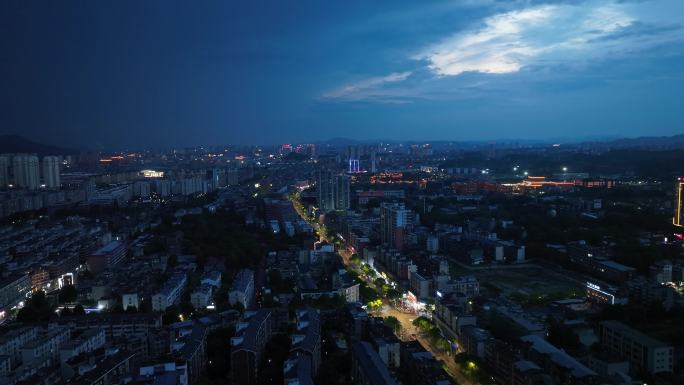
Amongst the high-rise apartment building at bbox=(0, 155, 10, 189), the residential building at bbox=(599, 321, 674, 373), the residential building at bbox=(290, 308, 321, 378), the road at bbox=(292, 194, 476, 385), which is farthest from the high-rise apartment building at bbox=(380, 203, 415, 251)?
the high-rise apartment building at bbox=(0, 155, 10, 189)

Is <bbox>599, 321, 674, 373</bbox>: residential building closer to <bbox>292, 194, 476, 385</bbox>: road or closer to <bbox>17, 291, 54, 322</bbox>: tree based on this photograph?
<bbox>292, 194, 476, 385</bbox>: road

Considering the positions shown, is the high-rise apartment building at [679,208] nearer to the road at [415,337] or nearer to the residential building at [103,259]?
the road at [415,337]

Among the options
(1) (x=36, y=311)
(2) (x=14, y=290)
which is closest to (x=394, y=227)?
(1) (x=36, y=311)

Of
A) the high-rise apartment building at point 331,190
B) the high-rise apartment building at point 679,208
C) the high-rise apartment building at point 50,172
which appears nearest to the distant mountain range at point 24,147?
the high-rise apartment building at point 50,172

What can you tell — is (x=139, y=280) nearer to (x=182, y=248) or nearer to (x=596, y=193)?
(x=182, y=248)

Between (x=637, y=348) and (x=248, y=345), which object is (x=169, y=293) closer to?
(x=248, y=345)

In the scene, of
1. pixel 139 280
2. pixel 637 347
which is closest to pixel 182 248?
pixel 139 280
